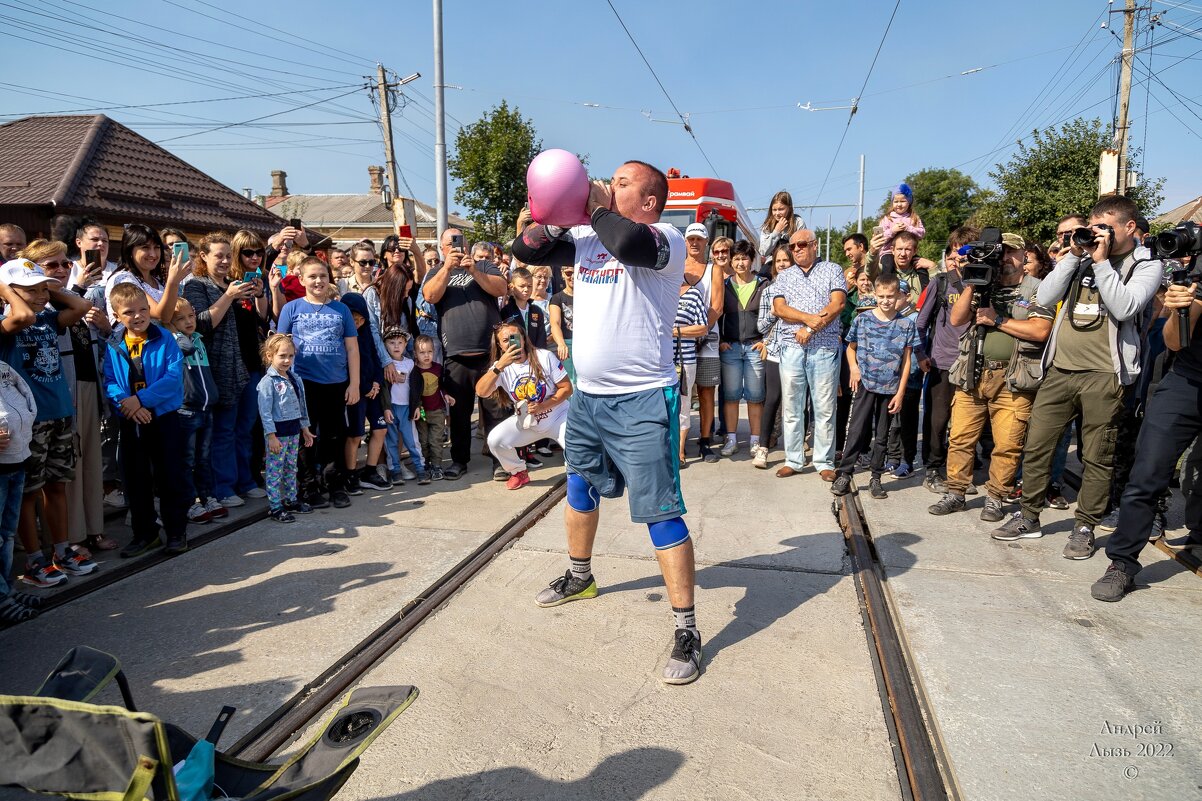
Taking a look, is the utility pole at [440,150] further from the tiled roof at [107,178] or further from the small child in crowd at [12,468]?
the small child in crowd at [12,468]

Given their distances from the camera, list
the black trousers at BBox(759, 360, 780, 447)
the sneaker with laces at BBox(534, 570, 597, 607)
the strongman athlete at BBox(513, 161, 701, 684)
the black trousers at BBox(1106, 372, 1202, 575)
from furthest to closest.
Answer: the black trousers at BBox(759, 360, 780, 447) → the black trousers at BBox(1106, 372, 1202, 575) → the sneaker with laces at BBox(534, 570, 597, 607) → the strongman athlete at BBox(513, 161, 701, 684)

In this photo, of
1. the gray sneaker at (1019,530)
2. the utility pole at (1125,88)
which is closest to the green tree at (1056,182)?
the utility pole at (1125,88)

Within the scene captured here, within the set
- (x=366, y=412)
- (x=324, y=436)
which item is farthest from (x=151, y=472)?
(x=366, y=412)

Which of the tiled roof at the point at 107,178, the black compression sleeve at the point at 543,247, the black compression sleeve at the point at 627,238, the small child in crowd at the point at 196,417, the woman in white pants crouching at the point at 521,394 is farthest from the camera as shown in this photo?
the tiled roof at the point at 107,178

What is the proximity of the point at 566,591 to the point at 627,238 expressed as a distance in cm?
197

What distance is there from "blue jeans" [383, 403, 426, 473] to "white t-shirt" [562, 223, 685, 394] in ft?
11.5

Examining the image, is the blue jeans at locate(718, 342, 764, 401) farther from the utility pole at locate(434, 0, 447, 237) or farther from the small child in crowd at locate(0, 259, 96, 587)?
the utility pole at locate(434, 0, 447, 237)

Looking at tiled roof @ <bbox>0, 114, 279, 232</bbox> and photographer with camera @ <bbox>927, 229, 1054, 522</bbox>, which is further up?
tiled roof @ <bbox>0, 114, 279, 232</bbox>

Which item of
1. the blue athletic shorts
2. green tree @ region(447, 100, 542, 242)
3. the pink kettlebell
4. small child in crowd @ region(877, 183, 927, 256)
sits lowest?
the blue athletic shorts

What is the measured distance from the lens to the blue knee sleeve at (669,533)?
335 centimetres

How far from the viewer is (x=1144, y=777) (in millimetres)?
2502

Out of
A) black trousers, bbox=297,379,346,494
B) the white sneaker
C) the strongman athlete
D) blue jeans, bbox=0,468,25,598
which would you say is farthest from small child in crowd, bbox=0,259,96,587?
the white sneaker

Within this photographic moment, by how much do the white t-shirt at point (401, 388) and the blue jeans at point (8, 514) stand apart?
2.93m

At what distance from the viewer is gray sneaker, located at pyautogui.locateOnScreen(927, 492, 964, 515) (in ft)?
18.0
